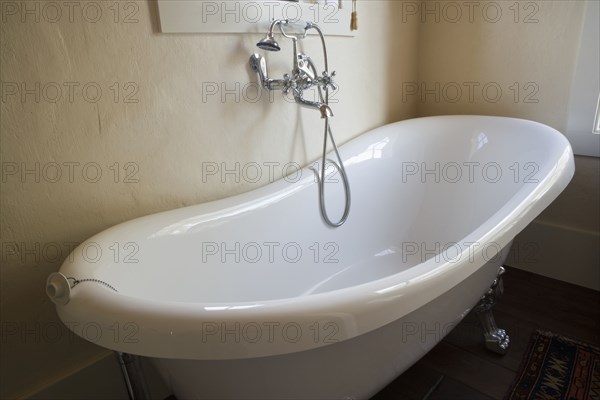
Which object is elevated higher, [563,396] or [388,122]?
[388,122]

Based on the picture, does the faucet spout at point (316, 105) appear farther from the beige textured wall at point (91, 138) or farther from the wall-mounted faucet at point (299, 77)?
the beige textured wall at point (91, 138)

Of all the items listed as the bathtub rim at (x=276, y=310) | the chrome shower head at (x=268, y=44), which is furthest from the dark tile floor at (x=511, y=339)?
the chrome shower head at (x=268, y=44)

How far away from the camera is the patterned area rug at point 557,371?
1154mm

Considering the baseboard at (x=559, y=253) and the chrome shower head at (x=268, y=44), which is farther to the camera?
the baseboard at (x=559, y=253)

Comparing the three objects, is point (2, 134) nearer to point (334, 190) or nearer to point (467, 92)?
point (334, 190)

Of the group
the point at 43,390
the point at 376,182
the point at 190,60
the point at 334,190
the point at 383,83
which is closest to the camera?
the point at 43,390

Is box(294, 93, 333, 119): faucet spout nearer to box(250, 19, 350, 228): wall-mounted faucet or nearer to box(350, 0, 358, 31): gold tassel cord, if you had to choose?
box(250, 19, 350, 228): wall-mounted faucet

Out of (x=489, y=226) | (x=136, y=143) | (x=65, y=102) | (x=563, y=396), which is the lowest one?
(x=563, y=396)

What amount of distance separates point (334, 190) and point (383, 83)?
663 millimetres

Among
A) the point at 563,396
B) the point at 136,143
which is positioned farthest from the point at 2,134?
the point at 563,396

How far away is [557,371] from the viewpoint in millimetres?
1231

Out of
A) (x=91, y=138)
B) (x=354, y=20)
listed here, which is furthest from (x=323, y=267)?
(x=354, y=20)

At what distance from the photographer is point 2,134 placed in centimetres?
84

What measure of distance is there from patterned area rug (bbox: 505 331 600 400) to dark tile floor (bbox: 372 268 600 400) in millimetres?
29
